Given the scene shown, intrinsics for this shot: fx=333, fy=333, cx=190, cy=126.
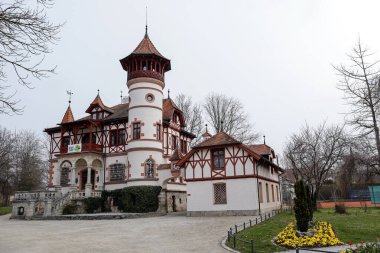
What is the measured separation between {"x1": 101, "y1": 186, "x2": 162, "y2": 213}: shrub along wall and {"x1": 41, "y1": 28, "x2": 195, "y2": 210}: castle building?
3.43 feet

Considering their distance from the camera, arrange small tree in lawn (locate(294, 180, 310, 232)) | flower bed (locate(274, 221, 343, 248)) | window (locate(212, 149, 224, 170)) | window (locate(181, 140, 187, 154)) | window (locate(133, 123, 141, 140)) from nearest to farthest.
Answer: flower bed (locate(274, 221, 343, 248)), small tree in lawn (locate(294, 180, 310, 232)), window (locate(212, 149, 224, 170)), window (locate(133, 123, 141, 140)), window (locate(181, 140, 187, 154))

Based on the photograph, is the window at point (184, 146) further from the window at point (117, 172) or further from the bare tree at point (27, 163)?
the bare tree at point (27, 163)

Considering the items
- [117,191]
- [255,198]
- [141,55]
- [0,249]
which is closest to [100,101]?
[141,55]

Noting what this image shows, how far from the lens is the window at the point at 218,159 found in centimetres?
2714

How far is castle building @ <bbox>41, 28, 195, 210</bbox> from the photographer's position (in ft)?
104

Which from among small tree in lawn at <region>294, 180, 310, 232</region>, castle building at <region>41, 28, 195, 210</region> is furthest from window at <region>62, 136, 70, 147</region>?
small tree in lawn at <region>294, 180, 310, 232</region>

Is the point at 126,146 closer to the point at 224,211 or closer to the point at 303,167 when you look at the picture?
the point at 224,211

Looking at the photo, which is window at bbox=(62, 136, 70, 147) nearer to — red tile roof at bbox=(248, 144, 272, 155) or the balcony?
the balcony

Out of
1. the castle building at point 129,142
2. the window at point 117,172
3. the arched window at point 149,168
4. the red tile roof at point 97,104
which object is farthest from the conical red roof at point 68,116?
the arched window at point 149,168

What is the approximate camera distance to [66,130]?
36656 millimetres

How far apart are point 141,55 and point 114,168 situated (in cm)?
1174

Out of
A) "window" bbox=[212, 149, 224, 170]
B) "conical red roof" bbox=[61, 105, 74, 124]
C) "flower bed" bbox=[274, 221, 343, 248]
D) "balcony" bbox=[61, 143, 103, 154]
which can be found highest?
"conical red roof" bbox=[61, 105, 74, 124]

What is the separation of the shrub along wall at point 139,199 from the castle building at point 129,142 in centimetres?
105

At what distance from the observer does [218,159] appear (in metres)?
27.3
